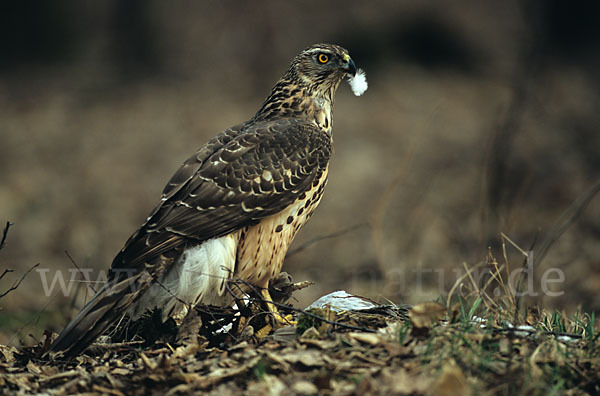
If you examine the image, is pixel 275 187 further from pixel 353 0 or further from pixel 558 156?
pixel 353 0

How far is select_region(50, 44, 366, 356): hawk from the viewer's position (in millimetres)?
3785

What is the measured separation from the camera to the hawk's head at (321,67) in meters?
4.78

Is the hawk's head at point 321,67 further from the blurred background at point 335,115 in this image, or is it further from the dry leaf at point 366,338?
the blurred background at point 335,115

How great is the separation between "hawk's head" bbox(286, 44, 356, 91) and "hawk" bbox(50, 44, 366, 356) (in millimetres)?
426

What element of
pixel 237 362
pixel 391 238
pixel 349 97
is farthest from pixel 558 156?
pixel 237 362

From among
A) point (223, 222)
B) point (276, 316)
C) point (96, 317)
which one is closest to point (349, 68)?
point (223, 222)

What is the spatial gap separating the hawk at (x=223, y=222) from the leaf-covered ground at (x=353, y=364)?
503 mm

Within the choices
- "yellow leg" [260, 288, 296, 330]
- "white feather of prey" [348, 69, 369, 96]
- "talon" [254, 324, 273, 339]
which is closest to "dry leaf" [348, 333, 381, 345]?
"yellow leg" [260, 288, 296, 330]

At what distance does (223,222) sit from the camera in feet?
12.9

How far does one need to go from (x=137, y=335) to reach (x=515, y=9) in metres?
12.0

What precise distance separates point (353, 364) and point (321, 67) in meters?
2.71

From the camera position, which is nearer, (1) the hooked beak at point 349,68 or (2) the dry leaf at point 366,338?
(2) the dry leaf at point 366,338

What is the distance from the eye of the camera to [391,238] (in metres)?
8.77

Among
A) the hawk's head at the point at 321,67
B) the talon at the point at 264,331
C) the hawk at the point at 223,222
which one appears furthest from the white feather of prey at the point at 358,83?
the talon at the point at 264,331
